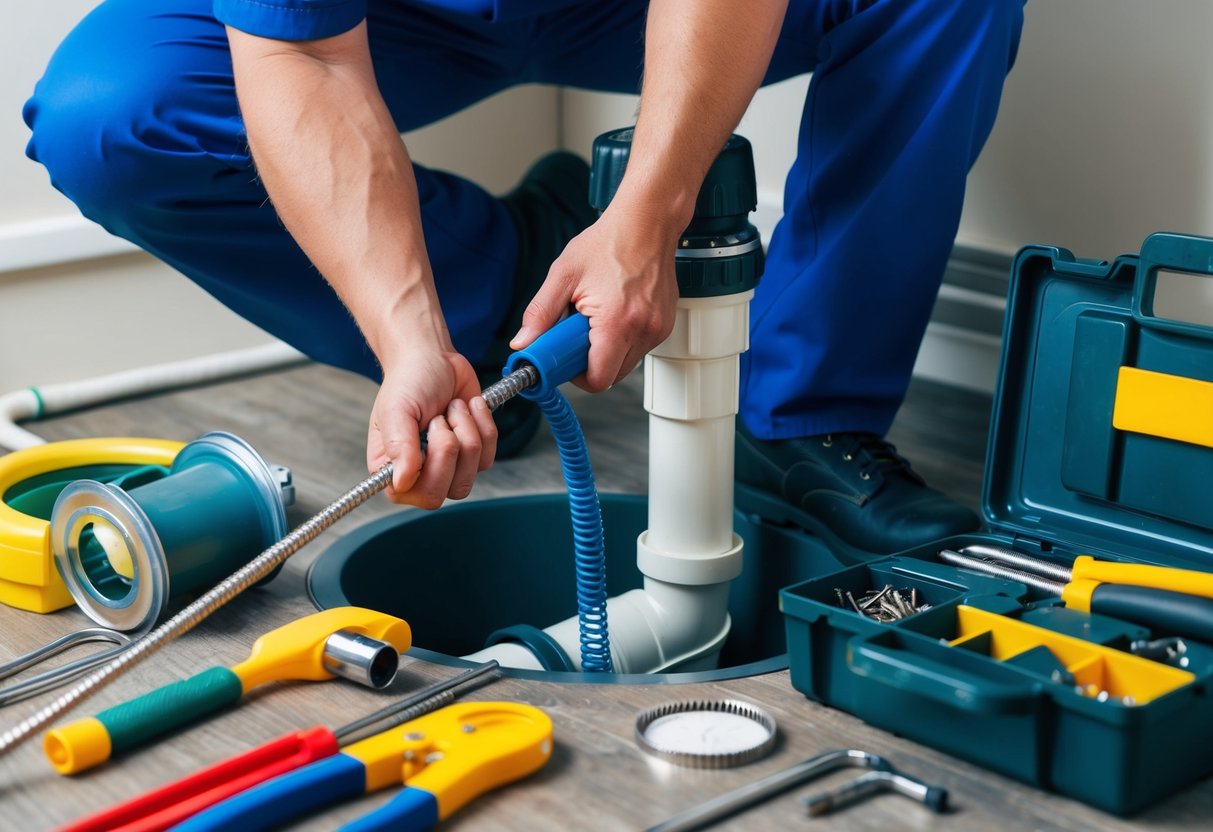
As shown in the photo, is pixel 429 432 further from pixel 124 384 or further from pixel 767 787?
pixel 124 384

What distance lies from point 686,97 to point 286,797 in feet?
1.74

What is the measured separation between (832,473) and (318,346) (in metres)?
0.55

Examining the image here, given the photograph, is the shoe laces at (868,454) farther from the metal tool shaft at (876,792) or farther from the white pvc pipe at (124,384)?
the white pvc pipe at (124,384)

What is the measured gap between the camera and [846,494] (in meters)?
1.24

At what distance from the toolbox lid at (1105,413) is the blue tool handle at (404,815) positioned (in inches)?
21.0

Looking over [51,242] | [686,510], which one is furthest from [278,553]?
[51,242]

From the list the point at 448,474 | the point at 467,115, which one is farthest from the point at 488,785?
the point at 467,115

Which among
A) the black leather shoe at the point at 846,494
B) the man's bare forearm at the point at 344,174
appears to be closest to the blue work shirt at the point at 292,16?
the man's bare forearm at the point at 344,174

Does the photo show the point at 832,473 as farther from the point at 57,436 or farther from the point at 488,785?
the point at 57,436

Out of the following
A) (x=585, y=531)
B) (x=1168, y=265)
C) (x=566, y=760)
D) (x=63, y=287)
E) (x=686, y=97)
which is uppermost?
(x=686, y=97)

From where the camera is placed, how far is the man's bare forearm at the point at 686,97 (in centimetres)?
95

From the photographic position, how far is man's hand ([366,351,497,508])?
33.6 inches

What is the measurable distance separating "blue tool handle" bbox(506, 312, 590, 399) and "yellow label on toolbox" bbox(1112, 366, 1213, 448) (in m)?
0.40

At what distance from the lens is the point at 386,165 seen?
3.33 feet
